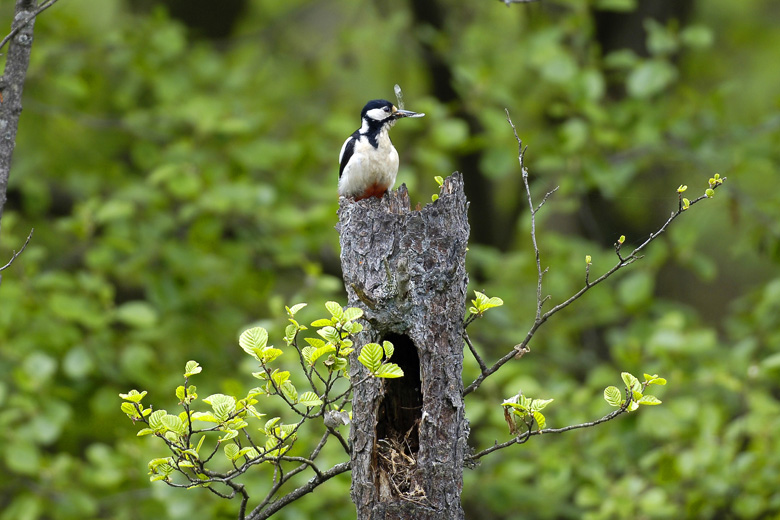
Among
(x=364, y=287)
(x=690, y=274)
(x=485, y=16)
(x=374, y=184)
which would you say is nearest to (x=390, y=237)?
(x=364, y=287)

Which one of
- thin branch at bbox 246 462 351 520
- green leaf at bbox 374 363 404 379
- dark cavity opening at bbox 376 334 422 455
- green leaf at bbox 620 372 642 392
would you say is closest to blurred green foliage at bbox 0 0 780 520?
dark cavity opening at bbox 376 334 422 455

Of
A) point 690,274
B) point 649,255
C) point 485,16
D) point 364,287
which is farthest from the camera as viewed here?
point 690,274

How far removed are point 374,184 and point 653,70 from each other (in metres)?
2.74

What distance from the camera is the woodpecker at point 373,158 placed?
16.2 ft

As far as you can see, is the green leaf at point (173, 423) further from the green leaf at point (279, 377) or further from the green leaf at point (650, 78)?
the green leaf at point (650, 78)

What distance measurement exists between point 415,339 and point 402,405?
38cm

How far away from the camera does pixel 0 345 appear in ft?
20.9

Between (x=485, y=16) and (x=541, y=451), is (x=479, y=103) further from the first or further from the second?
(x=541, y=451)

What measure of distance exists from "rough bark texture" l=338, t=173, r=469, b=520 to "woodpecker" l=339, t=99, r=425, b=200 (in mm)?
2077

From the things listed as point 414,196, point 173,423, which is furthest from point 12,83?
point 414,196

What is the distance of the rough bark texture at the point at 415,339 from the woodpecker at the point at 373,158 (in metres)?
2.08

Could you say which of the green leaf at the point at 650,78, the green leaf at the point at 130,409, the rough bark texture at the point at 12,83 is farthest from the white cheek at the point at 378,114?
the green leaf at the point at 130,409

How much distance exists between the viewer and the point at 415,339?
278 centimetres

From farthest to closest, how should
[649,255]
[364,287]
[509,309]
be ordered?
[509,309] → [649,255] → [364,287]
